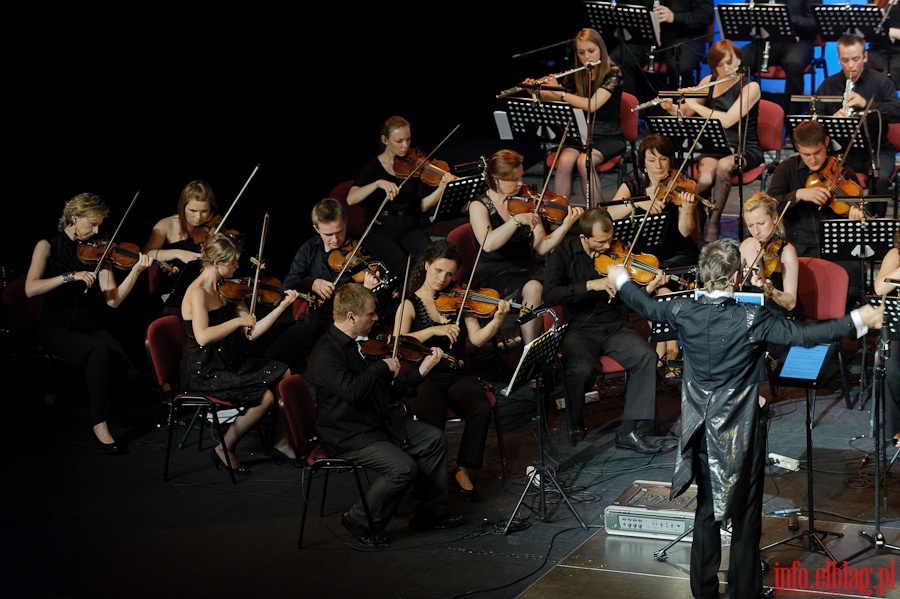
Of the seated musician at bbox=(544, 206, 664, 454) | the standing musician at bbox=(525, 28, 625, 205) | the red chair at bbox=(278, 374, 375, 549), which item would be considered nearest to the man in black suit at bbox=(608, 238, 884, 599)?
the red chair at bbox=(278, 374, 375, 549)

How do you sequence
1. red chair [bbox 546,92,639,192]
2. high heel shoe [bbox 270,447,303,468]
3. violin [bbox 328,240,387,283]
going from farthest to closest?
red chair [bbox 546,92,639,192]
violin [bbox 328,240,387,283]
high heel shoe [bbox 270,447,303,468]

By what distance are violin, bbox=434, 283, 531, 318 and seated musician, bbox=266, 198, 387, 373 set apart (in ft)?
2.88

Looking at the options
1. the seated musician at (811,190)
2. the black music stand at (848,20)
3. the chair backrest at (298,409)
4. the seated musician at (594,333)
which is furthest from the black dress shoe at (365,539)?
the black music stand at (848,20)

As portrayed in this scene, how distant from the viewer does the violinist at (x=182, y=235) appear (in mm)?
7000

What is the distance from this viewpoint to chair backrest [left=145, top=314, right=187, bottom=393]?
6.14 m

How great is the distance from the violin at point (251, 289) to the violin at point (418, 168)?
152 centimetres

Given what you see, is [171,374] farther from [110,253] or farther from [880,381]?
[880,381]

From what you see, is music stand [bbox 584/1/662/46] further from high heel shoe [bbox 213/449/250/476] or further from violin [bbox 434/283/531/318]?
high heel shoe [bbox 213/449/250/476]

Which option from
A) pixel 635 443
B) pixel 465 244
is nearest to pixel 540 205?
pixel 465 244

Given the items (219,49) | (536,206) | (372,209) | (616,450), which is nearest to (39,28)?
(219,49)

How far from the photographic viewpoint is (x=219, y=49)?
8141 millimetres

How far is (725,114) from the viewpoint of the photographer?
8.27 meters

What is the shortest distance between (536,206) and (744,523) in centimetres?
323

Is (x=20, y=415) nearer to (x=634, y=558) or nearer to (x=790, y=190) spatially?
(x=634, y=558)
